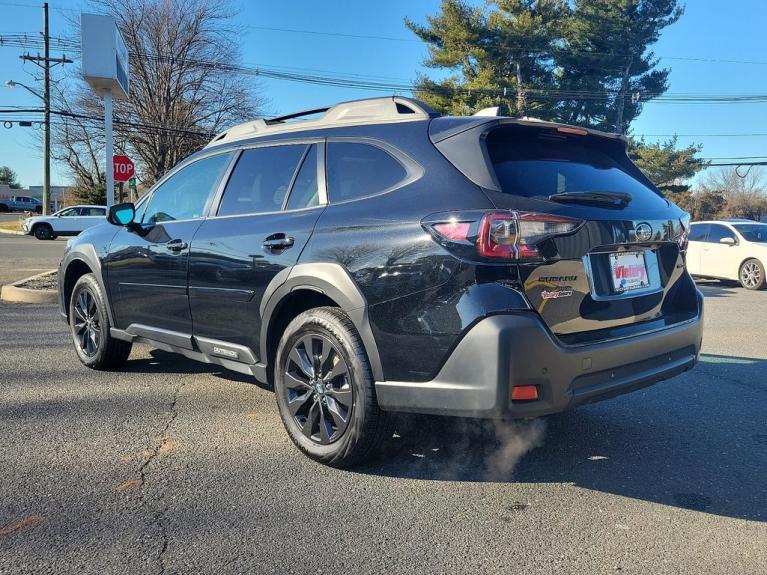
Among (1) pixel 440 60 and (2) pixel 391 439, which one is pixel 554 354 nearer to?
(2) pixel 391 439

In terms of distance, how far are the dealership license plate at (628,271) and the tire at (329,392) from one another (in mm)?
1290

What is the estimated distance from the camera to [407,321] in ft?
9.56

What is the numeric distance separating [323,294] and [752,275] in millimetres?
12312

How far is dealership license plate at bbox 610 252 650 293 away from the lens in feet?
10.2

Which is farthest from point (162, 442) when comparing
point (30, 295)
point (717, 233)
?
point (717, 233)

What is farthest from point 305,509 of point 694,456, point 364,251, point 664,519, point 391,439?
point 694,456

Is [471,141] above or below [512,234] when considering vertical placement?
above

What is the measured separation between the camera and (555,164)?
3262 mm

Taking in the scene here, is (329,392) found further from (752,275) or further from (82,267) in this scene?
(752,275)

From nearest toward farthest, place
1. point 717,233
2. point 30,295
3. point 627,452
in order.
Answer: point 627,452, point 30,295, point 717,233

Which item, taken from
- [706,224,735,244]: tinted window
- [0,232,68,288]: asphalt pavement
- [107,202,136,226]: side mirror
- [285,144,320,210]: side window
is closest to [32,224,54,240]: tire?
[0,232,68,288]: asphalt pavement

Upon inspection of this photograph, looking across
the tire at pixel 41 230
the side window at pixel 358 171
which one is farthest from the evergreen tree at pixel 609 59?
the side window at pixel 358 171

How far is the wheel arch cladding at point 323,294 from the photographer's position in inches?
121

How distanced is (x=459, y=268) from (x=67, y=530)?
201 centimetres
